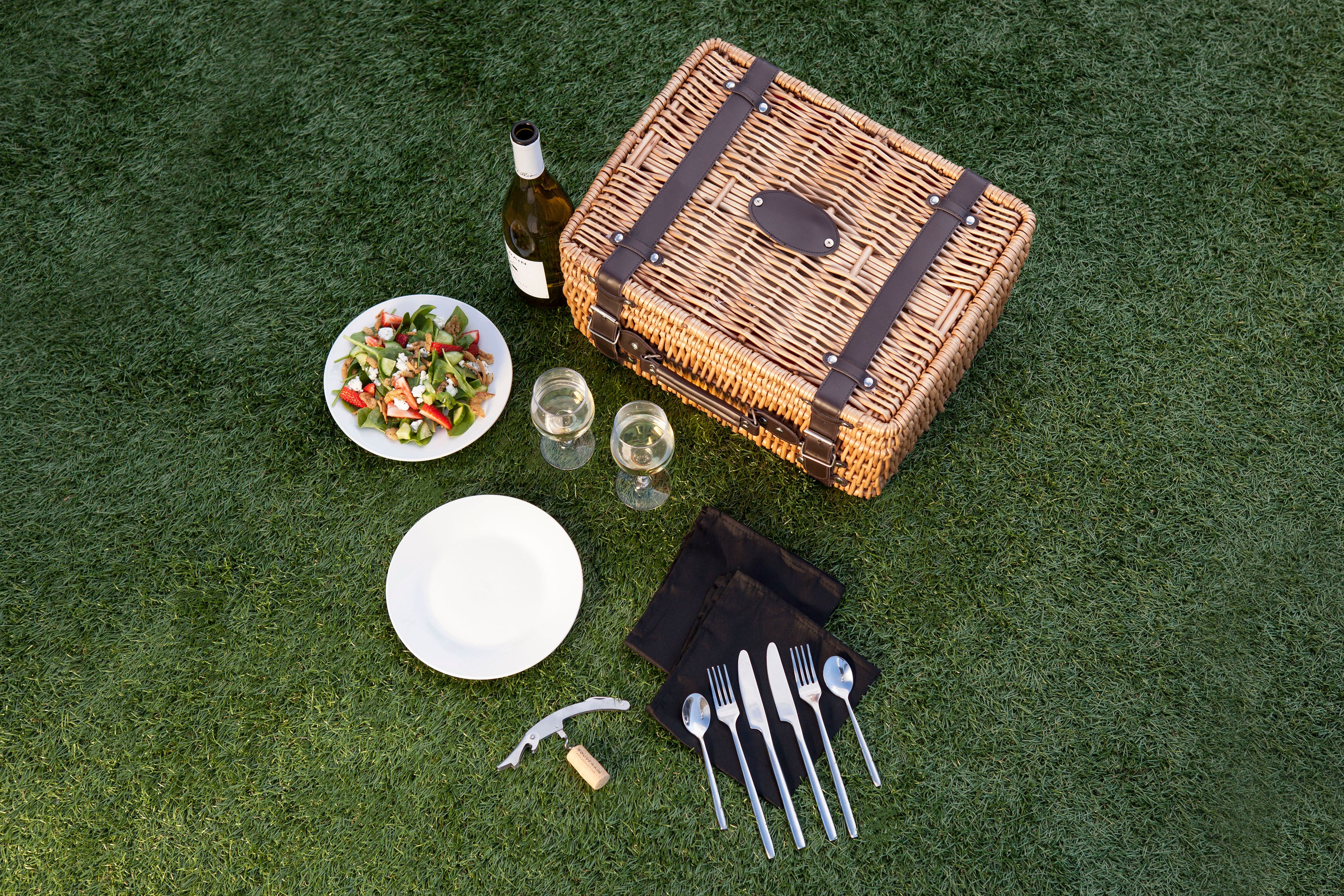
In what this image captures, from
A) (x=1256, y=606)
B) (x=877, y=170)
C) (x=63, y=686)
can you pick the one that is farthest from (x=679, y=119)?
(x=63, y=686)

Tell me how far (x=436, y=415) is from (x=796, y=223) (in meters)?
0.84

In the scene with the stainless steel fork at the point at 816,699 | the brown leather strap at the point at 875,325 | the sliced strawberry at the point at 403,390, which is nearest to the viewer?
the brown leather strap at the point at 875,325

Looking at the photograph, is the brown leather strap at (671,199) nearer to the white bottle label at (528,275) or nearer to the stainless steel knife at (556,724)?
the white bottle label at (528,275)

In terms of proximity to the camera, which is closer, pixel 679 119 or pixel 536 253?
pixel 679 119

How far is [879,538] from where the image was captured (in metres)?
2.17

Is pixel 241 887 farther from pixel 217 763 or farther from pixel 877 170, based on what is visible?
pixel 877 170

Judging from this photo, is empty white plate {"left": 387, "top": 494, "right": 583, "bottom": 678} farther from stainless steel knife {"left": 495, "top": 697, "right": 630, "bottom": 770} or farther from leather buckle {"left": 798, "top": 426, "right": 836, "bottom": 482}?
leather buckle {"left": 798, "top": 426, "right": 836, "bottom": 482}

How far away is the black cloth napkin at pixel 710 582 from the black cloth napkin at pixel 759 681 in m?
0.03

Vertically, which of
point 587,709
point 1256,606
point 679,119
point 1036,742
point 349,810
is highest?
point 679,119

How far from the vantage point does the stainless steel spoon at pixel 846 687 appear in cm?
199

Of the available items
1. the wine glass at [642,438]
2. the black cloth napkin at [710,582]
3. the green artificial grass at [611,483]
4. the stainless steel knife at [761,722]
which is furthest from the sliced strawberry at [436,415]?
the stainless steel knife at [761,722]

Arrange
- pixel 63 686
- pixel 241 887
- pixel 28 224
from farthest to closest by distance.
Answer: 1. pixel 28 224
2. pixel 63 686
3. pixel 241 887

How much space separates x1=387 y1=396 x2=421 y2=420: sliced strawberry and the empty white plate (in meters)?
0.21

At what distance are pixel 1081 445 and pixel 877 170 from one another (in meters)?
0.82
